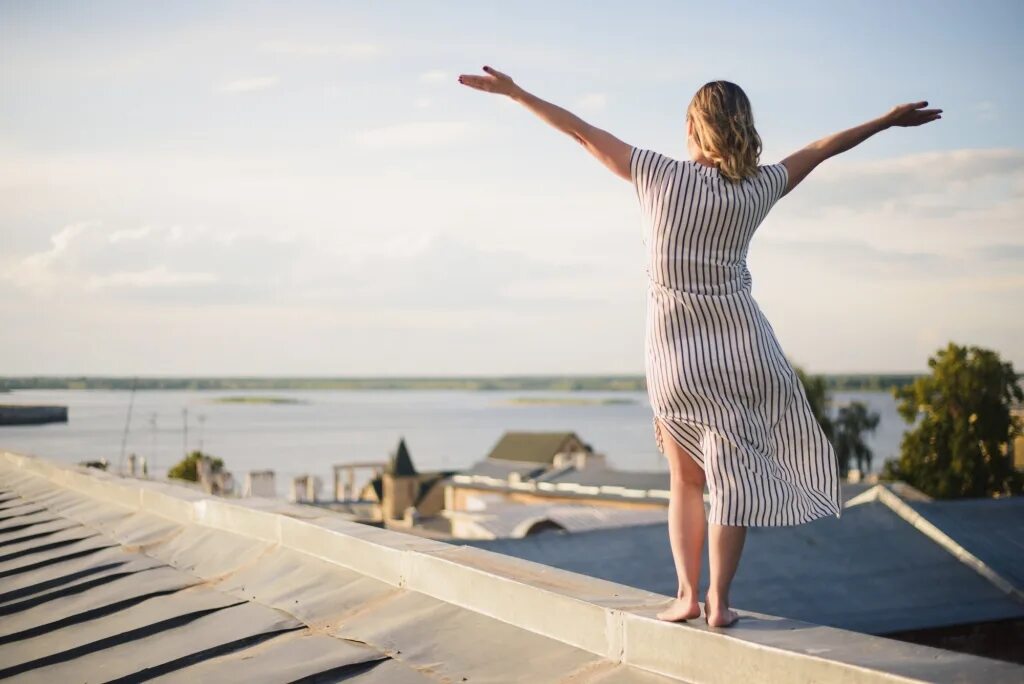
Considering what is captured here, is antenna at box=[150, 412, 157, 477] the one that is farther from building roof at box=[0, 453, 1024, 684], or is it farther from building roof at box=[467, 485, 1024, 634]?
building roof at box=[0, 453, 1024, 684]

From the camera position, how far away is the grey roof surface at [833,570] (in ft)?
35.7

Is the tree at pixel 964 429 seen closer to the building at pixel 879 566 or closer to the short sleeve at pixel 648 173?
the building at pixel 879 566

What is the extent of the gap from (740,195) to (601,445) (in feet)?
466

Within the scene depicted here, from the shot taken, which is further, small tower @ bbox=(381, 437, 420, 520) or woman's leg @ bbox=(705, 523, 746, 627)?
small tower @ bbox=(381, 437, 420, 520)

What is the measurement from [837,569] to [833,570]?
0.24ft

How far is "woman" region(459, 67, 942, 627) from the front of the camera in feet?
10.2

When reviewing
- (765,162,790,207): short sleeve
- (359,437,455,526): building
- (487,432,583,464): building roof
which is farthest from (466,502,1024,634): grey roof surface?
(487,432,583,464): building roof

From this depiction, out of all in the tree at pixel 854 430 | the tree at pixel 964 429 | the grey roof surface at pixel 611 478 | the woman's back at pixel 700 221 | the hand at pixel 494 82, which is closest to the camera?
the woman's back at pixel 700 221

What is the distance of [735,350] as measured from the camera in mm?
3156

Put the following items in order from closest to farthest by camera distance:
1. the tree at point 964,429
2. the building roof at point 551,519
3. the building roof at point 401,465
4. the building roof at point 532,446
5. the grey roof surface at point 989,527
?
1. the grey roof surface at point 989,527
2. the building roof at point 551,519
3. the tree at point 964,429
4. the building roof at point 401,465
5. the building roof at point 532,446

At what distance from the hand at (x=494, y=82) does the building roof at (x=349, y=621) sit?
5.22 ft

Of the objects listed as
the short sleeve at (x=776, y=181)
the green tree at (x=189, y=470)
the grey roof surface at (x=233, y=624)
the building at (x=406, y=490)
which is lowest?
the building at (x=406, y=490)

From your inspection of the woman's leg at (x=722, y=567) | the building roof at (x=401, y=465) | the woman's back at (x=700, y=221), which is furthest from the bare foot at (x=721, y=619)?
the building roof at (x=401, y=465)

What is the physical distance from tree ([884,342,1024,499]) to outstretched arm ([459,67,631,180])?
1811 inches
